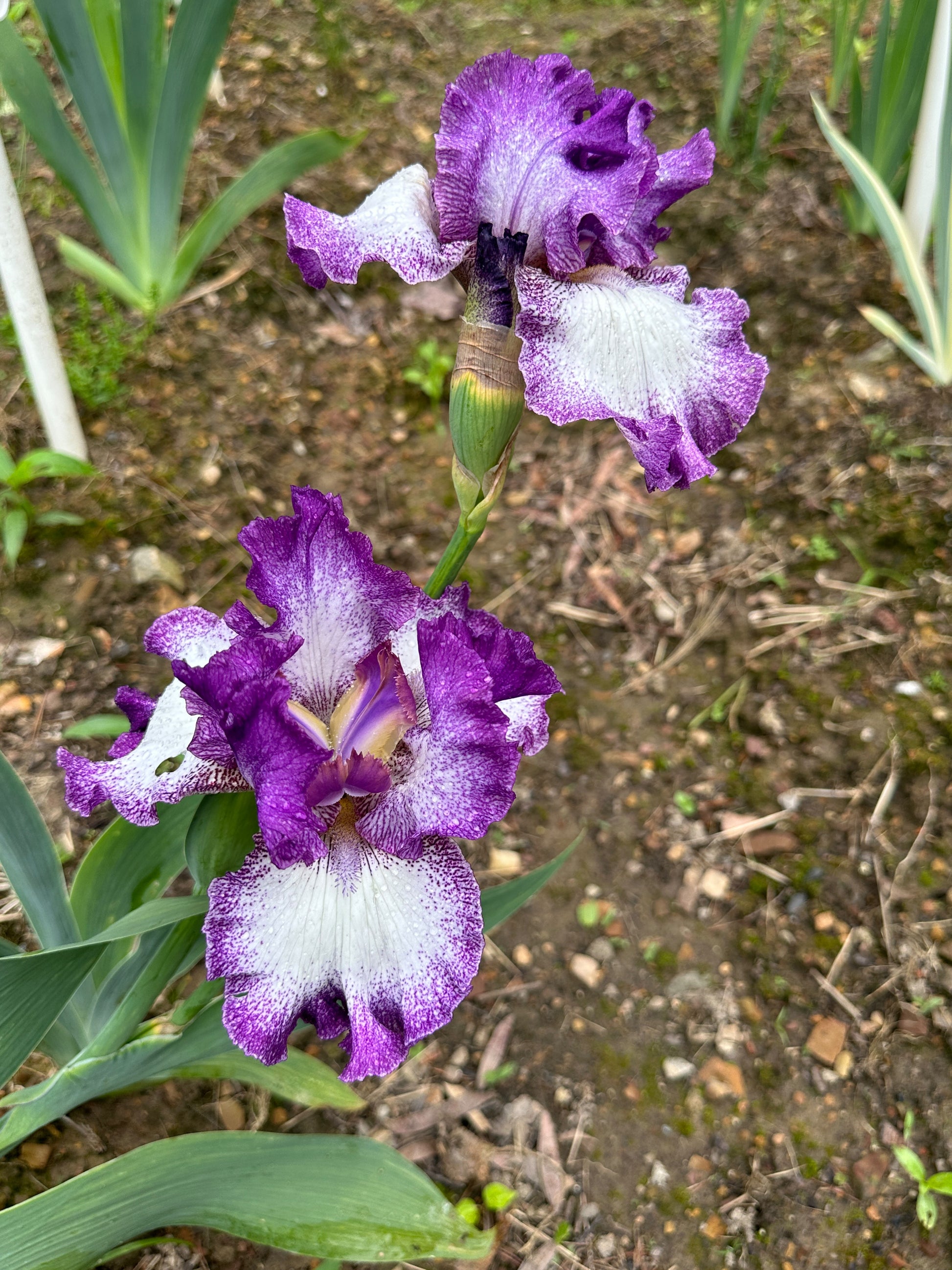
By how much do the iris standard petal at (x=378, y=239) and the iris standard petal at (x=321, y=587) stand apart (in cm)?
23

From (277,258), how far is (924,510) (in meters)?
1.72

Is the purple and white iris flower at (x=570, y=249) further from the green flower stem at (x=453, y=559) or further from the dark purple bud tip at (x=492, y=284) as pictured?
the green flower stem at (x=453, y=559)

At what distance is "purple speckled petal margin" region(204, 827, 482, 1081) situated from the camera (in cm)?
85

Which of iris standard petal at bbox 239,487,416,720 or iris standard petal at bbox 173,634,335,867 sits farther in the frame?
iris standard petal at bbox 239,487,416,720

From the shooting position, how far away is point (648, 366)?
888 mm

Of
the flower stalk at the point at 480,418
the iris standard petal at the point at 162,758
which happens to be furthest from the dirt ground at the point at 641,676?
the flower stalk at the point at 480,418

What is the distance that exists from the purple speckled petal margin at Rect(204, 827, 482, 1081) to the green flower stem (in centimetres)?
31

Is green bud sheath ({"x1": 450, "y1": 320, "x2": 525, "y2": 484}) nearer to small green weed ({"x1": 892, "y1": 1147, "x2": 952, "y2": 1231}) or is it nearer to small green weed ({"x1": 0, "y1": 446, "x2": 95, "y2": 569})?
small green weed ({"x1": 0, "y1": 446, "x2": 95, "y2": 569})

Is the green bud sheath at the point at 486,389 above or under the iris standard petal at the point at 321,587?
above

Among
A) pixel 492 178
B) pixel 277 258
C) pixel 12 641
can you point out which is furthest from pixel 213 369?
pixel 492 178

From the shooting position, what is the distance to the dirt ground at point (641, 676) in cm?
147

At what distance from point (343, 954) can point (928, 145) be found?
7.81 feet

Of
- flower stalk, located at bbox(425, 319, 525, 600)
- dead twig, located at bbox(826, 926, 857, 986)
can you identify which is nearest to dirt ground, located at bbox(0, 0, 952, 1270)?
dead twig, located at bbox(826, 926, 857, 986)

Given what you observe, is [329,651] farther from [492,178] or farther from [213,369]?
[213,369]
